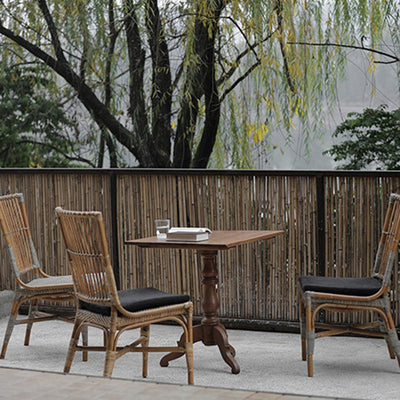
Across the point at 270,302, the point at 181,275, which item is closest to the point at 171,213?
the point at 181,275

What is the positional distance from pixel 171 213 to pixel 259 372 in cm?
153

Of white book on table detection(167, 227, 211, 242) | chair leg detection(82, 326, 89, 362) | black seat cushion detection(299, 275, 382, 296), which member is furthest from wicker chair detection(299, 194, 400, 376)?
chair leg detection(82, 326, 89, 362)

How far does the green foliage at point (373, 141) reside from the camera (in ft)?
25.4

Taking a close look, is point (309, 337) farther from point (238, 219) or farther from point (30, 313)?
point (30, 313)

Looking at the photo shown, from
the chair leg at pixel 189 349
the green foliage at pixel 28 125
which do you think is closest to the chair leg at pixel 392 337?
the chair leg at pixel 189 349

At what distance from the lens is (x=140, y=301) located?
384 cm

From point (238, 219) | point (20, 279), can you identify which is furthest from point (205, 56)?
point (20, 279)

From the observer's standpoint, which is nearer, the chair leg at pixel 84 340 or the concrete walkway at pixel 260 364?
A: the concrete walkway at pixel 260 364

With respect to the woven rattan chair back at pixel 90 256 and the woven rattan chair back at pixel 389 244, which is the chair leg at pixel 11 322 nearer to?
the woven rattan chair back at pixel 90 256

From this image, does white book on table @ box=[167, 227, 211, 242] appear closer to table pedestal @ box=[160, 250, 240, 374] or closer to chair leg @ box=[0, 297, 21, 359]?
table pedestal @ box=[160, 250, 240, 374]

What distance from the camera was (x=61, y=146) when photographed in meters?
9.97

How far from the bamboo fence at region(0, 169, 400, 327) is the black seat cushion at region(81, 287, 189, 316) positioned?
4.45ft

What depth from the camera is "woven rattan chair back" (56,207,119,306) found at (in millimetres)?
3748

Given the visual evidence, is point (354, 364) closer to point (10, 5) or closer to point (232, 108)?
point (232, 108)
